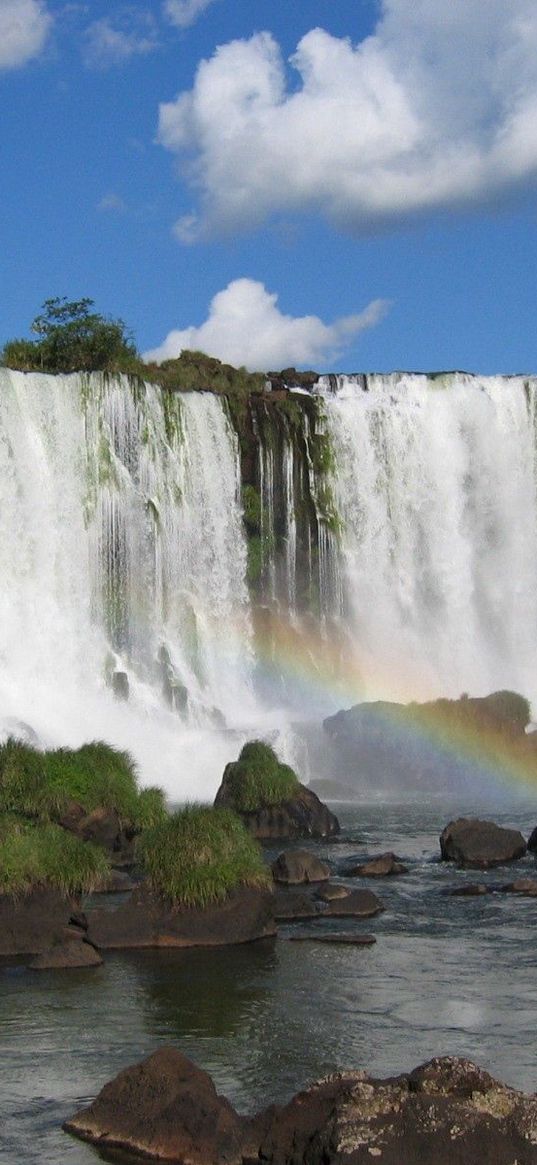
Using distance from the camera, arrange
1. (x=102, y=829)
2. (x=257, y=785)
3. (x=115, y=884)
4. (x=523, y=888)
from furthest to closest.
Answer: (x=257, y=785) < (x=102, y=829) < (x=523, y=888) < (x=115, y=884)

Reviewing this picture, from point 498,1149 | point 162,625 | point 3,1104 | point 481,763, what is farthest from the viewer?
point 162,625

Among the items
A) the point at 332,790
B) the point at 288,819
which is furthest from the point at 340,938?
the point at 332,790

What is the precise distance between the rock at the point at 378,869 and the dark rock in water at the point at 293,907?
3284 mm

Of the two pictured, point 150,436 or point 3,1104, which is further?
point 150,436

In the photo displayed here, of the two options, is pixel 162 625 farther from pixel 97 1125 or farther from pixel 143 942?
pixel 97 1125

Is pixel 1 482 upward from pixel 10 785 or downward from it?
upward

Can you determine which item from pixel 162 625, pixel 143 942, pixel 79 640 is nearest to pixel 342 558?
pixel 162 625

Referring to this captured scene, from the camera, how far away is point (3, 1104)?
38.5 ft

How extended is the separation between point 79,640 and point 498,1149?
38.5 metres

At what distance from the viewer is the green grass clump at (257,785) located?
2933 cm

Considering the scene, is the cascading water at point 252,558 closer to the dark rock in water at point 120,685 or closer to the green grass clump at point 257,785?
the dark rock in water at point 120,685

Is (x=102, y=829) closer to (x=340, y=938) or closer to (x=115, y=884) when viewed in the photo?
(x=115, y=884)

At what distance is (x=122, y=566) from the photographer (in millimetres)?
48188

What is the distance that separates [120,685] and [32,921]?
28.3 metres
